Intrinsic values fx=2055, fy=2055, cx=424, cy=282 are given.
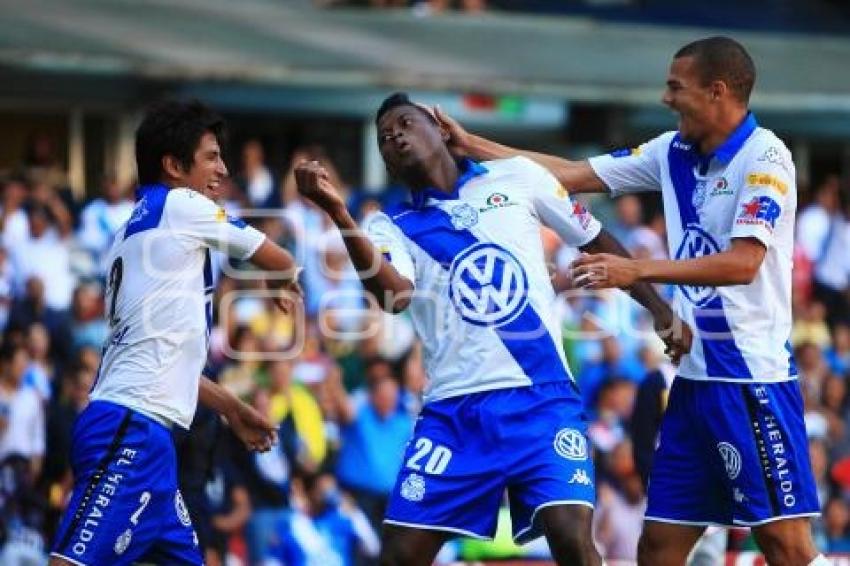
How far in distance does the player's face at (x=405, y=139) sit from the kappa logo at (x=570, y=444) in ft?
4.42

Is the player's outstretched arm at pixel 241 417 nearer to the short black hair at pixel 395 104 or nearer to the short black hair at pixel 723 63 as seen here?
the short black hair at pixel 395 104

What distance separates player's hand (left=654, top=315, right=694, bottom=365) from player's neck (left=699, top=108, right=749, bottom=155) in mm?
771

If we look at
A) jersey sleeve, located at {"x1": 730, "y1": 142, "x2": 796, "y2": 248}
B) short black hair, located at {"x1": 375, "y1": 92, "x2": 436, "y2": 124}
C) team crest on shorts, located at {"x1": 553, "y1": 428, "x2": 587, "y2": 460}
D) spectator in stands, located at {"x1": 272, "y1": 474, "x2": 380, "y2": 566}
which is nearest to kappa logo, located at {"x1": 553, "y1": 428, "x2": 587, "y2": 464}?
team crest on shorts, located at {"x1": 553, "y1": 428, "x2": 587, "y2": 460}

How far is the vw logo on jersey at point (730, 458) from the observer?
9062 mm

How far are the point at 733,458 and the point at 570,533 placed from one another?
889mm

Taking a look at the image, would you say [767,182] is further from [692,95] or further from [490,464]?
[490,464]

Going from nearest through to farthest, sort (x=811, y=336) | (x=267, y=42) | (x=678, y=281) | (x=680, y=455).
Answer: (x=678, y=281)
(x=680, y=455)
(x=811, y=336)
(x=267, y=42)

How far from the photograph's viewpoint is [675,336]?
903cm

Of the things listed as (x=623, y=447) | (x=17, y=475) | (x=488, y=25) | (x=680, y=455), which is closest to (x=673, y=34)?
(x=488, y=25)

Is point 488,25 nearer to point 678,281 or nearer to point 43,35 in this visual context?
point 43,35

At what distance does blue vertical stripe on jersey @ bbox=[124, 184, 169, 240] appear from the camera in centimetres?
891

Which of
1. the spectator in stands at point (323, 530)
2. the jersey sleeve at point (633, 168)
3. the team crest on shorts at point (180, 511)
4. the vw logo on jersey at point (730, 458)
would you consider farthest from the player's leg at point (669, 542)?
the spectator in stands at point (323, 530)

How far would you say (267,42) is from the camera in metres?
21.8

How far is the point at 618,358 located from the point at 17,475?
5700mm
